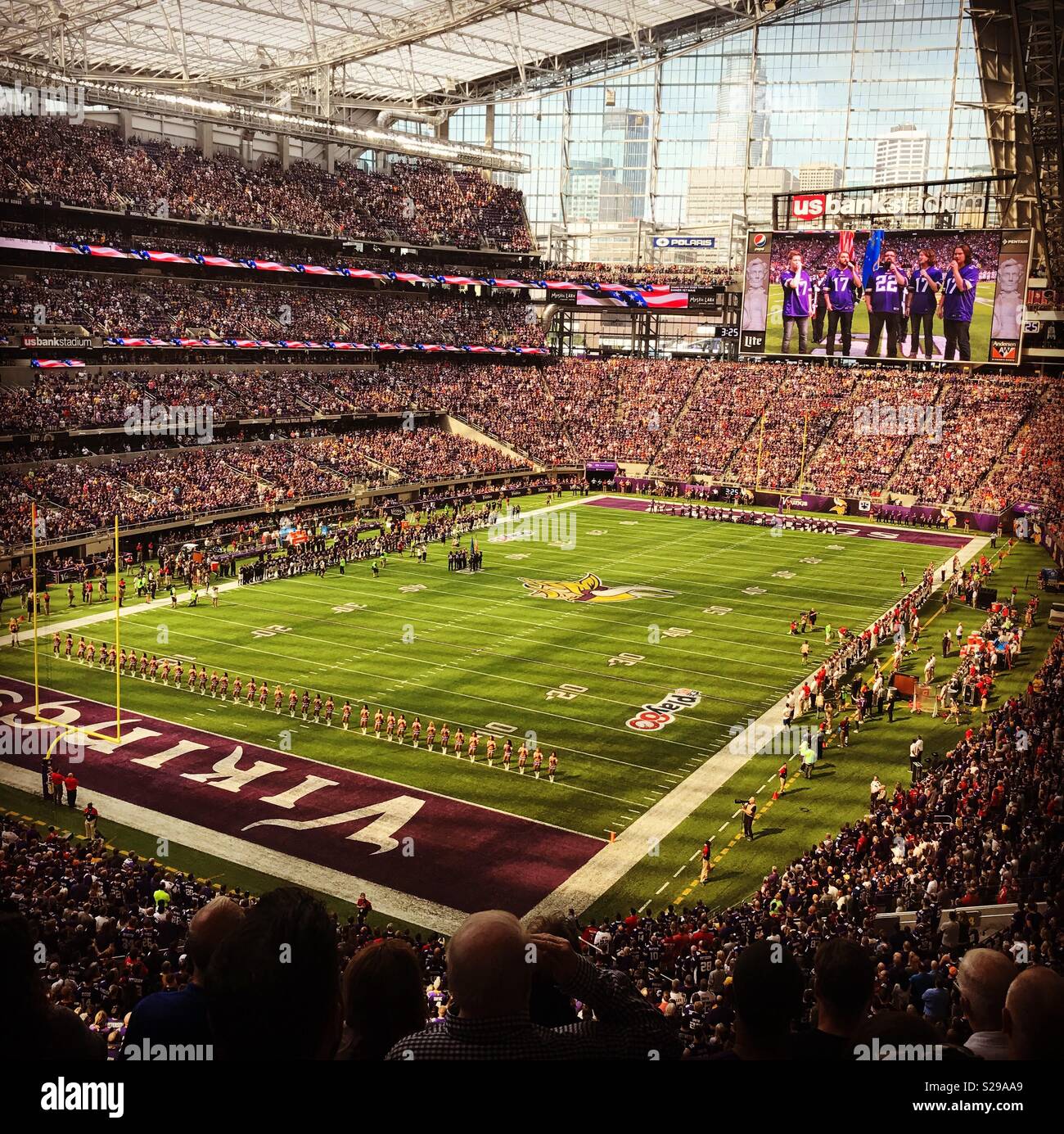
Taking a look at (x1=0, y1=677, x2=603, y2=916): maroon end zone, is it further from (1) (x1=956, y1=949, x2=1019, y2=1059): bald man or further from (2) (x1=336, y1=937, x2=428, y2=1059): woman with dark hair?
(2) (x1=336, y1=937, x2=428, y2=1059): woman with dark hair

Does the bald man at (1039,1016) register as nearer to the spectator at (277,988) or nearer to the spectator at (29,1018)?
the spectator at (277,988)

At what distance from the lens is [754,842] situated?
2111 centimetres

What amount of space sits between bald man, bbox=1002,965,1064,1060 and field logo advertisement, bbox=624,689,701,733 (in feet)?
76.8

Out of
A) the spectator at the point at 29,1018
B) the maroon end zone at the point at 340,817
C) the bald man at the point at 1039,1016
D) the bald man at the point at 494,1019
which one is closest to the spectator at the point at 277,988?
the bald man at the point at 494,1019

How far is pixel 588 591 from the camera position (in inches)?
1596

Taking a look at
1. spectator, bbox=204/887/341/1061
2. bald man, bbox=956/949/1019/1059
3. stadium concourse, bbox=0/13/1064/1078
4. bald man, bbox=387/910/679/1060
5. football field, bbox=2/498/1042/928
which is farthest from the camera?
football field, bbox=2/498/1042/928

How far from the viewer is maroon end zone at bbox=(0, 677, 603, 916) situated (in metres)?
19.4

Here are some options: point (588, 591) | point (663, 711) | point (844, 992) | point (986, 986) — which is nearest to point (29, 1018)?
point (844, 992)

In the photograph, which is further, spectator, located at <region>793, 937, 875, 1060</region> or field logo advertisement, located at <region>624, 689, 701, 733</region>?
field logo advertisement, located at <region>624, 689, 701, 733</region>

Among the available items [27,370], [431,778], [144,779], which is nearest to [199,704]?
[144,779]

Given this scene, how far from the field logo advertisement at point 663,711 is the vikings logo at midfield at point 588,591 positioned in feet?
34.3

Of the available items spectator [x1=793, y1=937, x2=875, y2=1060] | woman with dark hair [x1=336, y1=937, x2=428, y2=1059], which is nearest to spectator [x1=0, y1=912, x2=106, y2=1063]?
woman with dark hair [x1=336, y1=937, x2=428, y2=1059]
